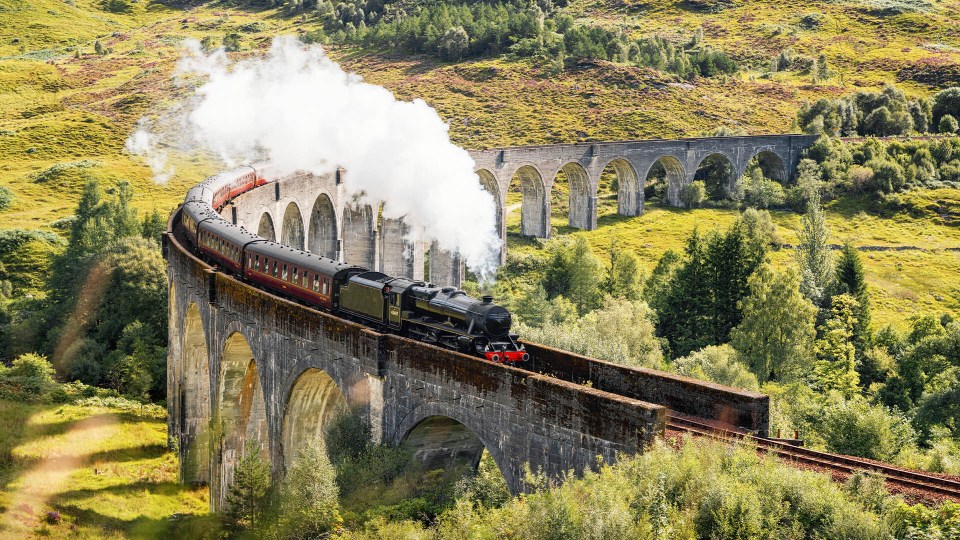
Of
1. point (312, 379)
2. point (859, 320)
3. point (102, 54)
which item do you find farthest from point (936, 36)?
point (312, 379)

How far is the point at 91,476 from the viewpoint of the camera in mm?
38031

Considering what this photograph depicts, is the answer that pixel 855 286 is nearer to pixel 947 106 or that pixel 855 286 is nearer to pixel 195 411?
pixel 195 411

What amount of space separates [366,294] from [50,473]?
1681 cm

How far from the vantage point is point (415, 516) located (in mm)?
21453

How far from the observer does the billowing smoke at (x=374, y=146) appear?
167 feet

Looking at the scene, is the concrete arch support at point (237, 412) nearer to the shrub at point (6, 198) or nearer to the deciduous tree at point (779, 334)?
the deciduous tree at point (779, 334)

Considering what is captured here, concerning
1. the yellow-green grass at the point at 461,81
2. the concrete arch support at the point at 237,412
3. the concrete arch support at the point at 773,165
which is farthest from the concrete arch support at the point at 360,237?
the concrete arch support at the point at 773,165

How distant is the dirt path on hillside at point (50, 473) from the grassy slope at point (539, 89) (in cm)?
4005

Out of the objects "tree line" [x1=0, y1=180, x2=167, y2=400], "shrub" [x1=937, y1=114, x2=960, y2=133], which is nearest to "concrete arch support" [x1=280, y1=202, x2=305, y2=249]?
"tree line" [x1=0, y1=180, x2=167, y2=400]

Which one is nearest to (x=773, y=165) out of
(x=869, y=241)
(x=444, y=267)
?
(x=869, y=241)

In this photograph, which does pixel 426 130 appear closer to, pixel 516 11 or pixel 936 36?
pixel 516 11

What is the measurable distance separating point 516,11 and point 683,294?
9394 centimetres

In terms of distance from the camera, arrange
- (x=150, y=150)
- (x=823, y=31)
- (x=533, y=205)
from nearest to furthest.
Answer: (x=533, y=205)
(x=150, y=150)
(x=823, y=31)

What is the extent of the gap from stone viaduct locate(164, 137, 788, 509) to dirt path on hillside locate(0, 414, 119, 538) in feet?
11.1
